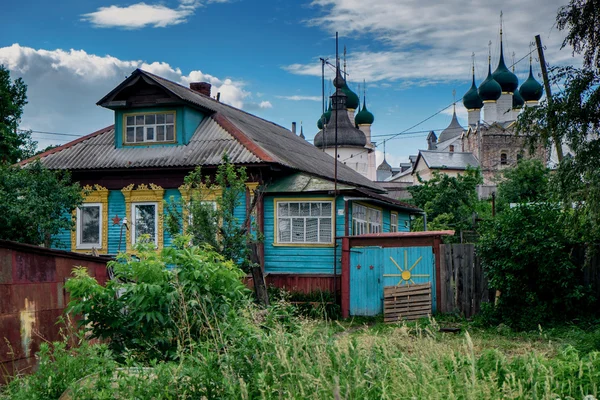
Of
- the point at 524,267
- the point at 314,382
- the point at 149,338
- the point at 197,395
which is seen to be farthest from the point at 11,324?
the point at 524,267

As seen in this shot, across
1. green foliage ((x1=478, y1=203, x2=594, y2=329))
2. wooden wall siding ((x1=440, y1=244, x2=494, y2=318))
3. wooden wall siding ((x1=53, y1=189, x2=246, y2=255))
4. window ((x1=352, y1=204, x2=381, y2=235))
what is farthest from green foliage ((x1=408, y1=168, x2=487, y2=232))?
green foliage ((x1=478, y1=203, x2=594, y2=329))

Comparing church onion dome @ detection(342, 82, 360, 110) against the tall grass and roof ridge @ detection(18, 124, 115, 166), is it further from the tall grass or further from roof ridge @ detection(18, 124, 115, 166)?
the tall grass

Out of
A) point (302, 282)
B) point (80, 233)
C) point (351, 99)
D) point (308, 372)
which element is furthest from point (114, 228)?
point (351, 99)

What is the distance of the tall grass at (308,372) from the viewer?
478 cm

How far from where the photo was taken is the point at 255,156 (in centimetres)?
1908

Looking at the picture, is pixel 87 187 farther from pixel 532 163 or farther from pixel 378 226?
pixel 532 163

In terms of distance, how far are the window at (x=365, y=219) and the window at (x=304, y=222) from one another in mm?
1458

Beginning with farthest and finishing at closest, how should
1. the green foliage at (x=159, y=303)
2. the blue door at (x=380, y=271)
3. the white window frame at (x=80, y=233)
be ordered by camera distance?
1. the white window frame at (x=80, y=233)
2. the blue door at (x=380, y=271)
3. the green foliage at (x=159, y=303)

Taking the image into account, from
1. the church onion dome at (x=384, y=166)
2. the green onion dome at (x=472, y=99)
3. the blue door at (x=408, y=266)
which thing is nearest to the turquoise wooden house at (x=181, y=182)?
the blue door at (x=408, y=266)

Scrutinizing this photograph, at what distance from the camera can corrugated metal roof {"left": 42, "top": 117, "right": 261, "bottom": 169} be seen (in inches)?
774

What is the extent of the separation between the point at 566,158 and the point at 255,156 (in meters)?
8.68

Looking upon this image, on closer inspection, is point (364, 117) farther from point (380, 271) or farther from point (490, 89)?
point (380, 271)

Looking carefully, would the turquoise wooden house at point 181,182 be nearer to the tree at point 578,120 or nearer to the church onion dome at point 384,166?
the tree at point 578,120

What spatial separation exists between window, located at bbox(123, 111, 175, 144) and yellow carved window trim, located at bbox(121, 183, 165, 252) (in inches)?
61.1
